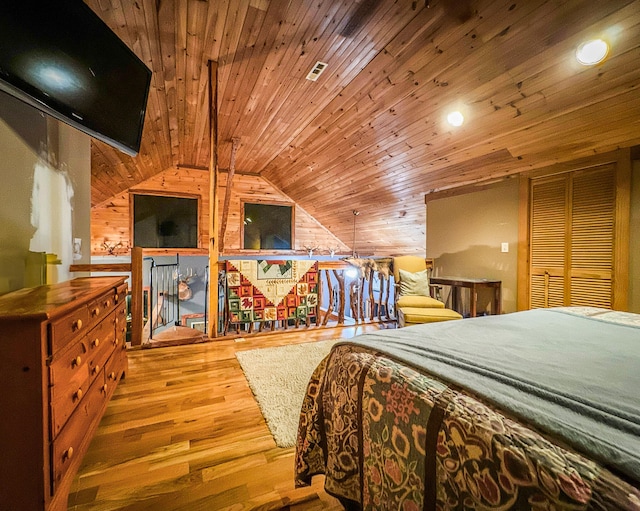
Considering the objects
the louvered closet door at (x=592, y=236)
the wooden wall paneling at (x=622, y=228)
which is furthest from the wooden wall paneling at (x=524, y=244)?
the wooden wall paneling at (x=622, y=228)

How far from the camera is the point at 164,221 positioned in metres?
5.56

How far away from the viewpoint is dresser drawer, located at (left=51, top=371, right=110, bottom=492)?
3.45ft

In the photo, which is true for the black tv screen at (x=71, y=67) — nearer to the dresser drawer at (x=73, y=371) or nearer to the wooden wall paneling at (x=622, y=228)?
the dresser drawer at (x=73, y=371)

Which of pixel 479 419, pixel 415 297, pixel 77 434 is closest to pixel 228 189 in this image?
pixel 415 297

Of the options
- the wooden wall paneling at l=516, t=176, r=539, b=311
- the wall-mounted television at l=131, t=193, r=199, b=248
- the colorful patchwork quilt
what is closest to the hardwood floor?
the colorful patchwork quilt

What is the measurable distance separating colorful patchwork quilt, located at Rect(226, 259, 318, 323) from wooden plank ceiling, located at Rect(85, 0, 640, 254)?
185cm

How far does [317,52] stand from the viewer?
8.03ft

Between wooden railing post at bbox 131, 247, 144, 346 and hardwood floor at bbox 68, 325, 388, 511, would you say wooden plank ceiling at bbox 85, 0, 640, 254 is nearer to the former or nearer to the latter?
wooden railing post at bbox 131, 247, 144, 346

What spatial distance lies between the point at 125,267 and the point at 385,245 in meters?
4.79

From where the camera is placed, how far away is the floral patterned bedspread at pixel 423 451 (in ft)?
1.48

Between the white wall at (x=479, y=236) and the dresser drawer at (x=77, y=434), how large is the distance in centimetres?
384

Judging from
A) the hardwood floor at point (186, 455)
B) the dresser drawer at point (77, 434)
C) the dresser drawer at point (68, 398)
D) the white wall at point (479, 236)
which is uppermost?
the white wall at point (479, 236)

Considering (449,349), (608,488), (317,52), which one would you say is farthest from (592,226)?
(608,488)

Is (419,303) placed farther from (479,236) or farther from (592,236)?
(592,236)
